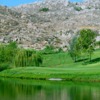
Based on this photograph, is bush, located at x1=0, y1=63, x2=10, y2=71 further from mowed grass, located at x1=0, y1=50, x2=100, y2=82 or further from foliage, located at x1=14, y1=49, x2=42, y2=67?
mowed grass, located at x1=0, y1=50, x2=100, y2=82

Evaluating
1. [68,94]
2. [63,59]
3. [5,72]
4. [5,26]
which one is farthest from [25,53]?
[5,26]

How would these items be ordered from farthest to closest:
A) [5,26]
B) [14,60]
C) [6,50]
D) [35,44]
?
[5,26]
[35,44]
[6,50]
[14,60]

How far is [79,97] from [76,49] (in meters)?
65.1

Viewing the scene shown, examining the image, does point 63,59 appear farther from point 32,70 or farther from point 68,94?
point 68,94

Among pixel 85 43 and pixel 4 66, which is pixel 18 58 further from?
pixel 85 43

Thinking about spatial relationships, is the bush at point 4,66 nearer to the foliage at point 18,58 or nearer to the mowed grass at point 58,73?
the foliage at point 18,58

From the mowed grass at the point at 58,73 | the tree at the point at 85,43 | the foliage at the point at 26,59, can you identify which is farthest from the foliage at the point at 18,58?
the tree at the point at 85,43

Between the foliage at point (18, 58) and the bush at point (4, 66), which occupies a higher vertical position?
the foliage at point (18, 58)

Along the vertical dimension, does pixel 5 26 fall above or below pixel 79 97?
above

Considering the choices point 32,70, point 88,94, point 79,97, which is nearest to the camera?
point 79,97

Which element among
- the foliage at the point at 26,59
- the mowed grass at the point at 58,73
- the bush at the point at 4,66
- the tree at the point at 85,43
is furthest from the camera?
the tree at the point at 85,43

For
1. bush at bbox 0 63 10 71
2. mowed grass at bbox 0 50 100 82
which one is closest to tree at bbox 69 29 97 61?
mowed grass at bbox 0 50 100 82

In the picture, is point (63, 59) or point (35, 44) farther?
point (35, 44)

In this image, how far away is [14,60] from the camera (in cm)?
10306
